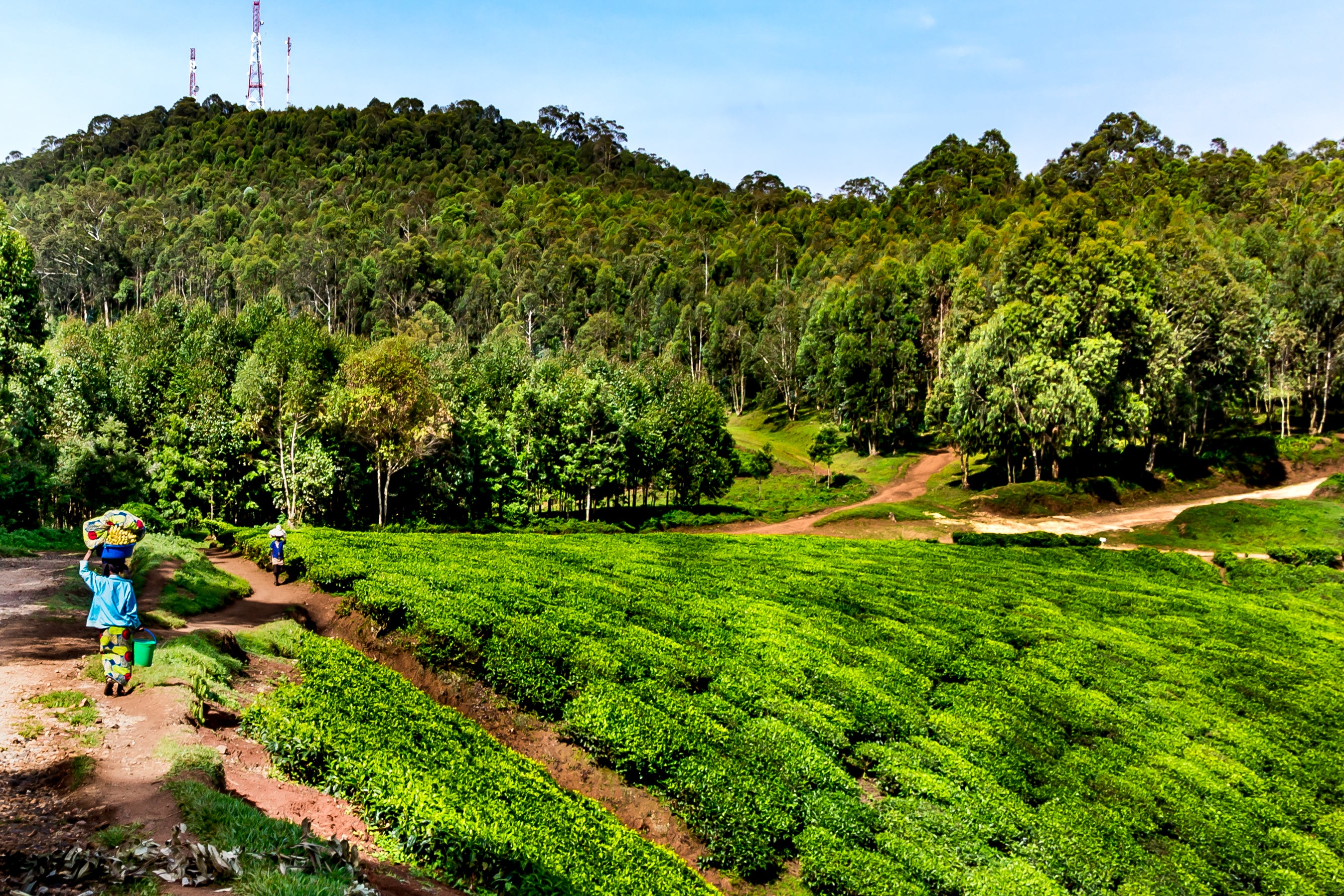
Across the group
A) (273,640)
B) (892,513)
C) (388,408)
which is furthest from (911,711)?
(892,513)

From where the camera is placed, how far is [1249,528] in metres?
45.4

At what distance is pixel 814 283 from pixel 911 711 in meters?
111

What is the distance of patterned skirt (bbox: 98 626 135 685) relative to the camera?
39.5ft

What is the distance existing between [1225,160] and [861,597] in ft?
499

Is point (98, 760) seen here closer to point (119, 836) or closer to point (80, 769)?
point (80, 769)

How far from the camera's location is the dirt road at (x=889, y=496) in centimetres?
5184

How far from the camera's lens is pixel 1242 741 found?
19719 millimetres

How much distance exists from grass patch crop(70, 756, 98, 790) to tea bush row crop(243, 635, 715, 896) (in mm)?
2884

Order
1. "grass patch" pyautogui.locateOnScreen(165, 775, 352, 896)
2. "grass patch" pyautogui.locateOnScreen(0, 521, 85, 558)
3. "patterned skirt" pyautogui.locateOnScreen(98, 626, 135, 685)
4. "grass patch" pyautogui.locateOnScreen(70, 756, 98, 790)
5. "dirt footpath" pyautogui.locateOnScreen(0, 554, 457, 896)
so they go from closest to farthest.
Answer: "grass patch" pyautogui.locateOnScreen(165, 775, 352, 896), "dirt footpath" pyautogui.locateOnScreen(0, 554, 457, 896), "grass patch" pyautogui.locateOnScreen(70, 756, 98, 790), "patterned skirt" pyautogui.locateOnScreen(98, 626, 135, 685), "grass patch" pyautogui.locateOnScreen(0, 521, 85, 558)

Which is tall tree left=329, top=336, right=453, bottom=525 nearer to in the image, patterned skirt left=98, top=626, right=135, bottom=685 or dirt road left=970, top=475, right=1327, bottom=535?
patterned skirt left=98, top=626, right=135, bottom=685

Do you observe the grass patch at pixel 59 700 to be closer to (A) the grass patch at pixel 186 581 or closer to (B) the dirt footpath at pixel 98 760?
(B) the dirt footpath at pixel 98 760

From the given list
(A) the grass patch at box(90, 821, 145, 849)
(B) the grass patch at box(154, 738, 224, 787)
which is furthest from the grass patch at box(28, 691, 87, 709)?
(A) the grass patch at box(90, 821, 145, 849)

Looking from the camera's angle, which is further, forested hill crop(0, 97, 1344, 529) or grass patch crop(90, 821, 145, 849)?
forested hill crop(0, 97, 1344, 529)

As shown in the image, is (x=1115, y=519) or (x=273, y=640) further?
(x=1115, y=519)
